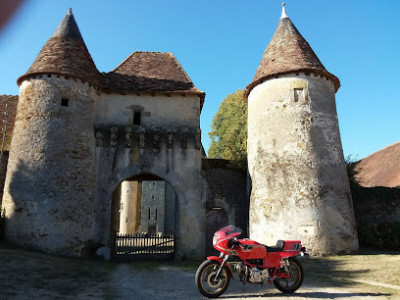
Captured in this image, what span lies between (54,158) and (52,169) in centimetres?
41

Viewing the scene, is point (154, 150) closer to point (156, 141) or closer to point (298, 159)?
point (156, 141)

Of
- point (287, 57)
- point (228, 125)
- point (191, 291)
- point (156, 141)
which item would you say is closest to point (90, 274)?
point (191, 291)

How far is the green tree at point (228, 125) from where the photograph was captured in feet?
71.7

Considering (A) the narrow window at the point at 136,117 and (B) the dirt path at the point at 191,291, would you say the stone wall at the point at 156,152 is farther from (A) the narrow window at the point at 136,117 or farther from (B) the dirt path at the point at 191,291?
(B) the dirt path at the point at 191,291

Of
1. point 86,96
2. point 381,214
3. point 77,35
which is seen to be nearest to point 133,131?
point 86,96

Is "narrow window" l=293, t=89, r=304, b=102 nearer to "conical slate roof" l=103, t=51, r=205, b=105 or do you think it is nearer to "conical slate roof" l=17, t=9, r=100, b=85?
"conical slate roof" l=103, t=51, r=205, b=105

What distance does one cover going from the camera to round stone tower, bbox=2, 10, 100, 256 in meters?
10.4

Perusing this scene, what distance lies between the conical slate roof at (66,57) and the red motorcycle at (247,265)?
9.36m

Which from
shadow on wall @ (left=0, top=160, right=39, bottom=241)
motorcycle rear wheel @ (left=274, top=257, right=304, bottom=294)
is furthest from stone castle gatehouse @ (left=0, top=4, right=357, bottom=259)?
motorcycle rear wheel @ (left=274, top=257, right=304, bottom=294)

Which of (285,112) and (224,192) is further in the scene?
(224,192)

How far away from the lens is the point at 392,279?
7055 mm

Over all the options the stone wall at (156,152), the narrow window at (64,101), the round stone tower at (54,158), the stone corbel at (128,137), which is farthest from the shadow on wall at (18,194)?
the stone corbel at (128,137)

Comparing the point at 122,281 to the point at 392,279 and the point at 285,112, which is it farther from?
Answer: the point at 285,112

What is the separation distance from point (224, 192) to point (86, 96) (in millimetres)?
7965
